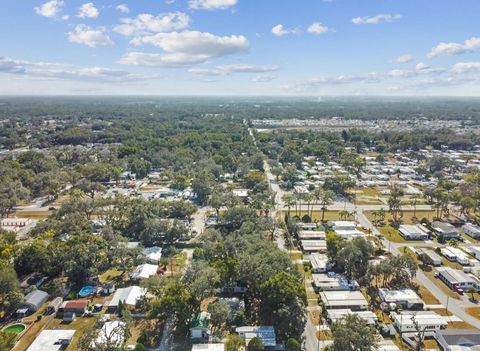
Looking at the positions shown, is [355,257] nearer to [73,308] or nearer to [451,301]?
[451,301]

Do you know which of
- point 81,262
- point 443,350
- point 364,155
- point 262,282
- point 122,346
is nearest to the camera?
point 122,346

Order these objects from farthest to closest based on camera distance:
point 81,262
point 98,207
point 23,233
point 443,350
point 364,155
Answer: point 364,155, point 98,207, point 23,233, point 81,262, point 443,350

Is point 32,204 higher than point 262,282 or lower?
lower

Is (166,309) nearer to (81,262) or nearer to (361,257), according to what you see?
(81,262)

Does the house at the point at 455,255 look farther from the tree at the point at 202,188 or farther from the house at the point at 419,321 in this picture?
the tree at the point at 202,188

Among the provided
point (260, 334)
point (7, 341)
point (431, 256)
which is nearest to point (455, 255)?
point (431, 256)

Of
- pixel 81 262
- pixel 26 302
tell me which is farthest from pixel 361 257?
pixel 26 302

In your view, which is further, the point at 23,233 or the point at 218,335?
the point at 23,233
